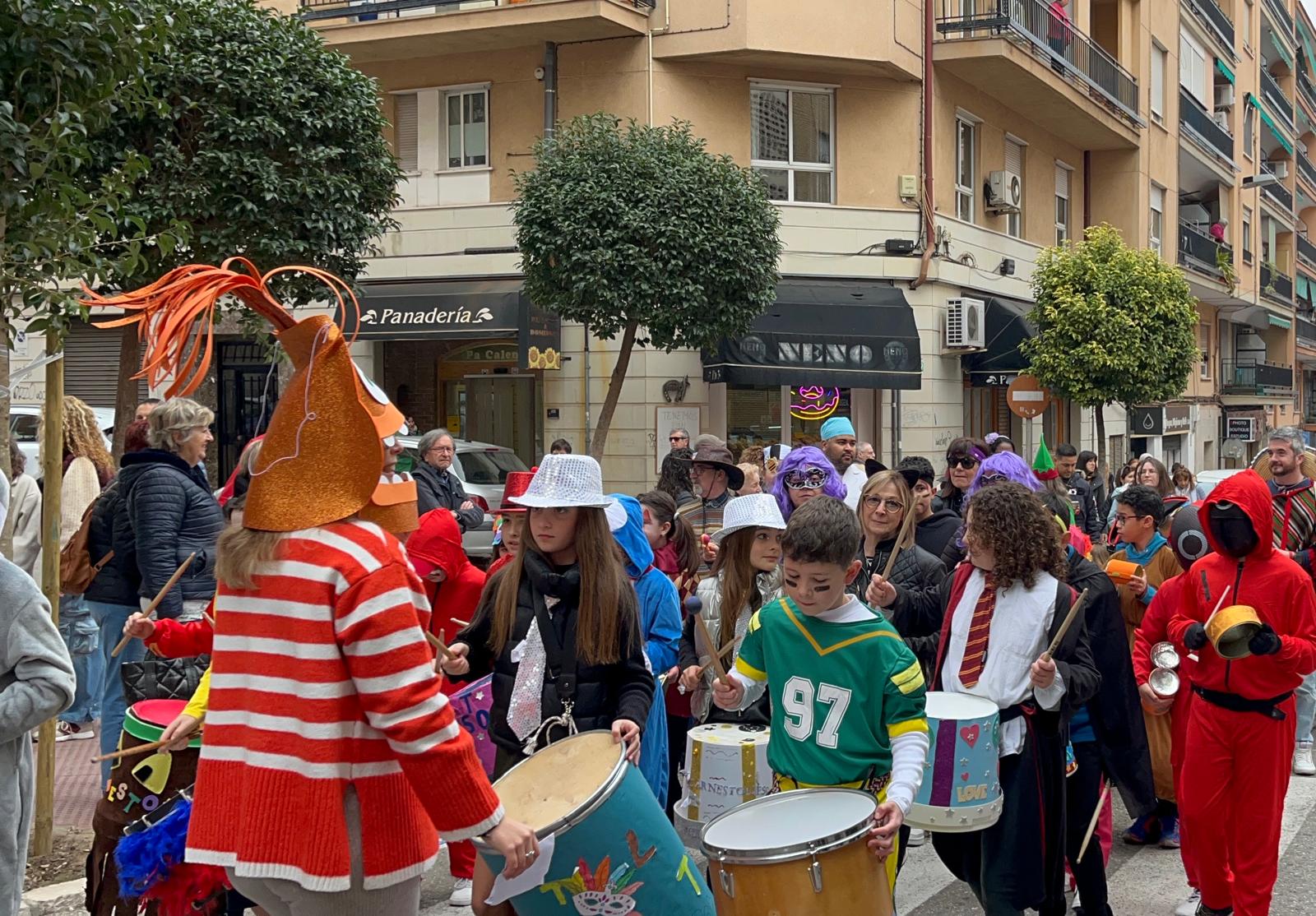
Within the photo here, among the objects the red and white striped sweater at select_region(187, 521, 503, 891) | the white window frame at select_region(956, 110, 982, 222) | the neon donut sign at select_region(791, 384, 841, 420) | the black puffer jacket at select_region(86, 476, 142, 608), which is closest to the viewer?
the red and white striped sweater at select_region(187, 521, 503, 891)

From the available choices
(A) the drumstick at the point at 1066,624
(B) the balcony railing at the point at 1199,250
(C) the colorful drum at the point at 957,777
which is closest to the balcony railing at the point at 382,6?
(A) the drumstick at the point at 1066,624

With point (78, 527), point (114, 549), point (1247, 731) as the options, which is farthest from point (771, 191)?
point (1247, 731)

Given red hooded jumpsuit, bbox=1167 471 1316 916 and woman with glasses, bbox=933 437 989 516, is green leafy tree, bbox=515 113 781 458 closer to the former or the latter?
woman with glasses, bbox=933 437 989 516

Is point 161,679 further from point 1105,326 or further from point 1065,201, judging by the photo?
point 1065,201

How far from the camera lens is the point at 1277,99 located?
45.7 meters

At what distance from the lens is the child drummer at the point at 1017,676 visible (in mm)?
4539

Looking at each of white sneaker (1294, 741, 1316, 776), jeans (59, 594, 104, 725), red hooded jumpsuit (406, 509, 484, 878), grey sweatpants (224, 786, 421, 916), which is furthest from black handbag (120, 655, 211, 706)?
white sneaker (1294, 741, 1316, 776)

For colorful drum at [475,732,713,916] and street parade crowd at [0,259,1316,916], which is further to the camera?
colorful drum at [475,732,713,916]

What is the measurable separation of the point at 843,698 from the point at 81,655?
19.5 feet

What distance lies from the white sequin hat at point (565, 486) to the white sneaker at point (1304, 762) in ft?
18.7

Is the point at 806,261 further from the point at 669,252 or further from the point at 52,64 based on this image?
the point at 52,64

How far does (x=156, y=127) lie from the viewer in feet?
43.3

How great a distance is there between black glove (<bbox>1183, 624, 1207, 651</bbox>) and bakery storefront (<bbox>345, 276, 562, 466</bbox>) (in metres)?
14.2

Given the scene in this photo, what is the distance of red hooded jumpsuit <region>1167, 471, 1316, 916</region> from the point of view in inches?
198
